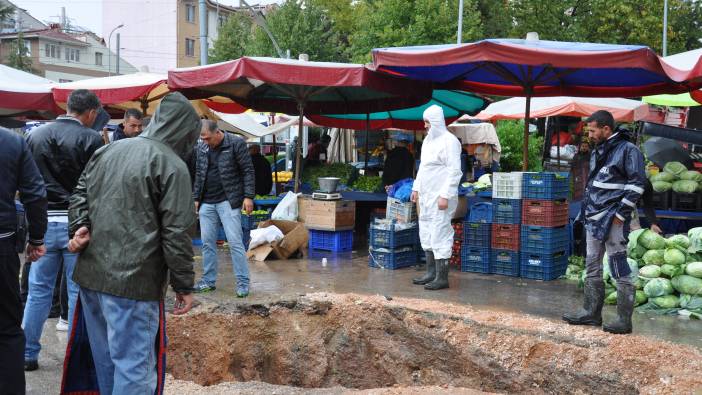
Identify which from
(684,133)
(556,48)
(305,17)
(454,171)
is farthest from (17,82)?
(305,17)

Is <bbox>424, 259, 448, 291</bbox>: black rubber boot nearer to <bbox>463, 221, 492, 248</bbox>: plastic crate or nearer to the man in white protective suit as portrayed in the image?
the man in white protective suit

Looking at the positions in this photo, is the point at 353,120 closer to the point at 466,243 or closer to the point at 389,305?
the point at 466,243

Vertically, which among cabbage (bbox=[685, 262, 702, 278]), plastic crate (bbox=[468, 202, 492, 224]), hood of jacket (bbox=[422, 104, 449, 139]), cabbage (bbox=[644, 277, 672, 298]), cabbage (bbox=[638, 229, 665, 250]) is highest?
hood of jacket (bbox=[422, 104, 449, 139])

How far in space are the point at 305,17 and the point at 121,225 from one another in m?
29.8

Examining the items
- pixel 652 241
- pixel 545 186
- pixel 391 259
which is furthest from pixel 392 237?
pixel 652 241

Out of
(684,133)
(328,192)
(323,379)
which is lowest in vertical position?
(323,379)

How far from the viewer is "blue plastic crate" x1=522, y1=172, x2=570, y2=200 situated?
839cm

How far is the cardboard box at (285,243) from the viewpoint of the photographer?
9.65 m

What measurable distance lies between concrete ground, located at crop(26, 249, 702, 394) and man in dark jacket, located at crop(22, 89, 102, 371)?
0.51 metres

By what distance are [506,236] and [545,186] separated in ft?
2.80

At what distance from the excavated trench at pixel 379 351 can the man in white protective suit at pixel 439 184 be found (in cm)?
140

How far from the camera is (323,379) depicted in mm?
6402

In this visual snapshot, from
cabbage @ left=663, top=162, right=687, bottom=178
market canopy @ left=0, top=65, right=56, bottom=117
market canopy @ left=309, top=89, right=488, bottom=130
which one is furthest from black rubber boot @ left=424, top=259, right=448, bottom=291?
market canopy @ left=0, top=65, right=56, bottom=117

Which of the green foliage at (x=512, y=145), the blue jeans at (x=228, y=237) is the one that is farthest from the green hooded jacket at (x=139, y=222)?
the green foliage at (x=512, y=145)
